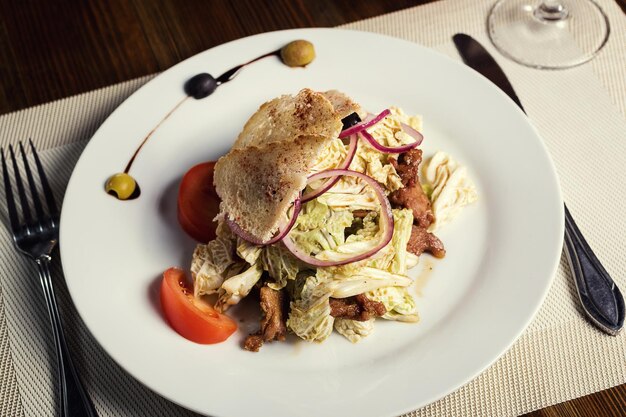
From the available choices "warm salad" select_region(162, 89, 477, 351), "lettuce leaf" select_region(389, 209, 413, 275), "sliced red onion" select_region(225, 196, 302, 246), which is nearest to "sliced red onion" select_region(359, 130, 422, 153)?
"warm salad" select_region(162, 89, 477, 351)

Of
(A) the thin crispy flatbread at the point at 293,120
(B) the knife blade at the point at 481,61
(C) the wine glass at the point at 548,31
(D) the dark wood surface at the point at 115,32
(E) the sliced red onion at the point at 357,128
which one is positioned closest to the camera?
(A) the thin crispy flatbread at the point at 293,120

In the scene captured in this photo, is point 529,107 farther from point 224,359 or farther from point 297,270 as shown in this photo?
point 224,359

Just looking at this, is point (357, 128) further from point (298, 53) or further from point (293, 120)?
point (298, 53)

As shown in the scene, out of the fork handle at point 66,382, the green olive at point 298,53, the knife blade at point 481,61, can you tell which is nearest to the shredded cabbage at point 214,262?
the fork handle at point 66,382

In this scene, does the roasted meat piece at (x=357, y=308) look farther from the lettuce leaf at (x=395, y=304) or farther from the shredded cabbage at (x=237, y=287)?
the shredded cabbage at (x=237, y=287)

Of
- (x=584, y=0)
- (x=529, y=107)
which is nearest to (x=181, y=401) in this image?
(x=529, y=107)

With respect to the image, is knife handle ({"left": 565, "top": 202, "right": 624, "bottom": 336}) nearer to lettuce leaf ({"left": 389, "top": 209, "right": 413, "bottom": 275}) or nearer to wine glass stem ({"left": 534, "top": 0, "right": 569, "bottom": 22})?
lettuce leaf ({"left": 389, "top": 209, "right": 413, "bottom": 275})
